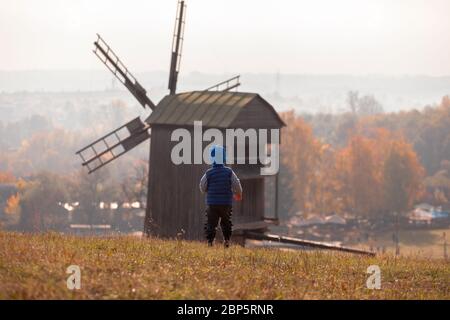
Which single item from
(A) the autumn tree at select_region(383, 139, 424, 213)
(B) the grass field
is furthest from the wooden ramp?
(A) the autumn tree at select_region(383, 139, 424, 213)

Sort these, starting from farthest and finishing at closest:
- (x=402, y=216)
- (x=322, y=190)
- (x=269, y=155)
A: (x=322, y=190) < (x=402, y=216) < (x=269, y=155)

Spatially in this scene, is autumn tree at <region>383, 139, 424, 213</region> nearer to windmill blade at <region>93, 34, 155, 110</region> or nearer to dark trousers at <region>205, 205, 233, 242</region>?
windmill blade at <region>93, 34, 155, 110</region>

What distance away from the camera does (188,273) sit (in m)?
12.0

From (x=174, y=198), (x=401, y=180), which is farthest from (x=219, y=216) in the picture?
(x=401, y=180)

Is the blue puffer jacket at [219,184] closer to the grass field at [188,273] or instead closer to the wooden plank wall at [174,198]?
the grass field at [188,273]

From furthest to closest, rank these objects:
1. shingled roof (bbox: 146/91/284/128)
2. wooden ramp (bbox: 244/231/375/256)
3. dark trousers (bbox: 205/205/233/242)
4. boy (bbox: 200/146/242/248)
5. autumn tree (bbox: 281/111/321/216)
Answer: autumn tree (bbox: 281/111/321/216) → wooden ramp (bbox: 244/231/375/256) → shingled roof (bbox: 146/91/284/128) → dark trousers (bbox: 205/205/233/242) → boy (bbox: 200/146/242/248)

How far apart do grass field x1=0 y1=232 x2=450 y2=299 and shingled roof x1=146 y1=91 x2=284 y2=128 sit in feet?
35.7

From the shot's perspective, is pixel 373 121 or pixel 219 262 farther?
pixel 373 121

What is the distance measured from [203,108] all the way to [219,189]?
11.2 metres

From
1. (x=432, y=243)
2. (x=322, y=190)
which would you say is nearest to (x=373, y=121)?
(x=322, y=190)

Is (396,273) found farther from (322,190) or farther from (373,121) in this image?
(373,121)

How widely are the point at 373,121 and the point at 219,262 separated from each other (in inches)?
6558

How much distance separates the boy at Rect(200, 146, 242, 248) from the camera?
16.4 metres

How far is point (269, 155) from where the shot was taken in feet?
96.6
